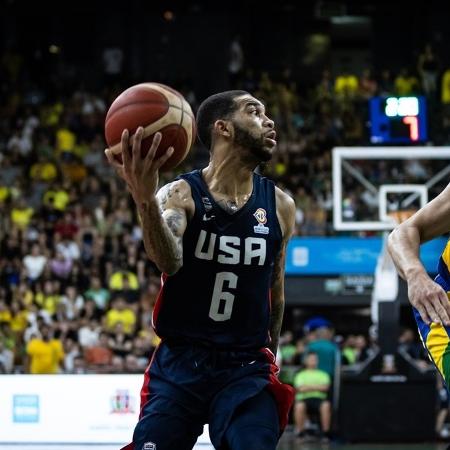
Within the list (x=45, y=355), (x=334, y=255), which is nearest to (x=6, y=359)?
(x=45, y=355)

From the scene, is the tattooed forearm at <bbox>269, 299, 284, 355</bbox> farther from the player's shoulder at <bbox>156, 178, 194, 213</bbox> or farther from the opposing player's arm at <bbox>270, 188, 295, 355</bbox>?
the player's shoulder at <bbox>156, 178, 194, 213</bbox>

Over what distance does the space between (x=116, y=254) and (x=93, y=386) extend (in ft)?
26.3

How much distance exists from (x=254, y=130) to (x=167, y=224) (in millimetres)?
691

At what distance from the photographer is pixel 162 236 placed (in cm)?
508

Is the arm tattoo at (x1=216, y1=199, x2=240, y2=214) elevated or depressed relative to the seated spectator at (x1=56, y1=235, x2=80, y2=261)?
elevated

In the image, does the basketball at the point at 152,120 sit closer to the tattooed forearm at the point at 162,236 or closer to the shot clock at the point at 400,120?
the tattooed forearm at the point at 162,236

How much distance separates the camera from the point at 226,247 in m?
5.48

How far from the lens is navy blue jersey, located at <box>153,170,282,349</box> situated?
5473mm

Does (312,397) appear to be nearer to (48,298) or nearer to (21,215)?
(48,298)

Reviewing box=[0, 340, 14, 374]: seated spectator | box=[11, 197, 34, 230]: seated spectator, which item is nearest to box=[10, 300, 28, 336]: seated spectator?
box=[0, 340, 14, 374]: seated spectator

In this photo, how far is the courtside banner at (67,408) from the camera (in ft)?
39.0

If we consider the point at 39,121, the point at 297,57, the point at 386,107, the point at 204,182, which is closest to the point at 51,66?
the point at 39,121

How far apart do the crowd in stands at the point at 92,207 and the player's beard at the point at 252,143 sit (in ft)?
31.2

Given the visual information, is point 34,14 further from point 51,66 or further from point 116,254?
point 116,254
